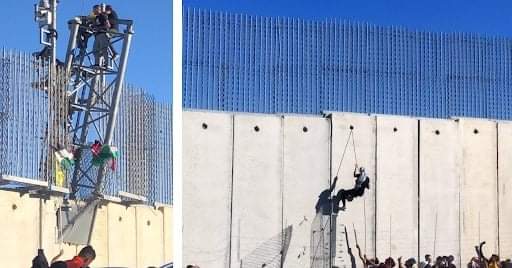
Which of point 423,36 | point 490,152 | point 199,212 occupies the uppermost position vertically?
point 423,36

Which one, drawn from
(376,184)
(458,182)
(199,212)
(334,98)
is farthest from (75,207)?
(458,182)

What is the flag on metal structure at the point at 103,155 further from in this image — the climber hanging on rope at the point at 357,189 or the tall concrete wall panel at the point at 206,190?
the climber hanging on rope at the point at 357,189

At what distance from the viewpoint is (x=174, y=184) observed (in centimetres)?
315

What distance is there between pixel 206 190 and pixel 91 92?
5330 millimetres

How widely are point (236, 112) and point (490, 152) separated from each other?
11.3 feet

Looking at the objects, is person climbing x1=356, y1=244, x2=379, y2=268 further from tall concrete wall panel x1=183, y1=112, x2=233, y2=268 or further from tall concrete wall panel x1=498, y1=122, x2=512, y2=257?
tall concrete wall panel x1=498, y1=122, x2=512, y2=257

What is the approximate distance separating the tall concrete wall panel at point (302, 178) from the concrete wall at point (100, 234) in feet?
17.8

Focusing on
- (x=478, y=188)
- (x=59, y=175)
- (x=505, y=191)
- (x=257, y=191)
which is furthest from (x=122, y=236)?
(x=505, y=191)

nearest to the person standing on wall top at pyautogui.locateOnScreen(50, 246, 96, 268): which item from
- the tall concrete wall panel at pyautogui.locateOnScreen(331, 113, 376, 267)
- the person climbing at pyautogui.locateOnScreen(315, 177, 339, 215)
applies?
the person climbing at pyautogui.locateOnScreen(315, 177, 339, 215)

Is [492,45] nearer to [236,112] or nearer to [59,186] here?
[236,112]

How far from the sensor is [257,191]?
9016 millimetres

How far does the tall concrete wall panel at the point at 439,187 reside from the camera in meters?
9.62

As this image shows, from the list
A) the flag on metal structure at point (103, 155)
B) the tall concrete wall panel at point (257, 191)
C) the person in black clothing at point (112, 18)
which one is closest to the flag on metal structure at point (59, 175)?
the flag on metal structure at point (103, 155)

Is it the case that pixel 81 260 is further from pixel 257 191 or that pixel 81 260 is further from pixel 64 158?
pixel 257 191
